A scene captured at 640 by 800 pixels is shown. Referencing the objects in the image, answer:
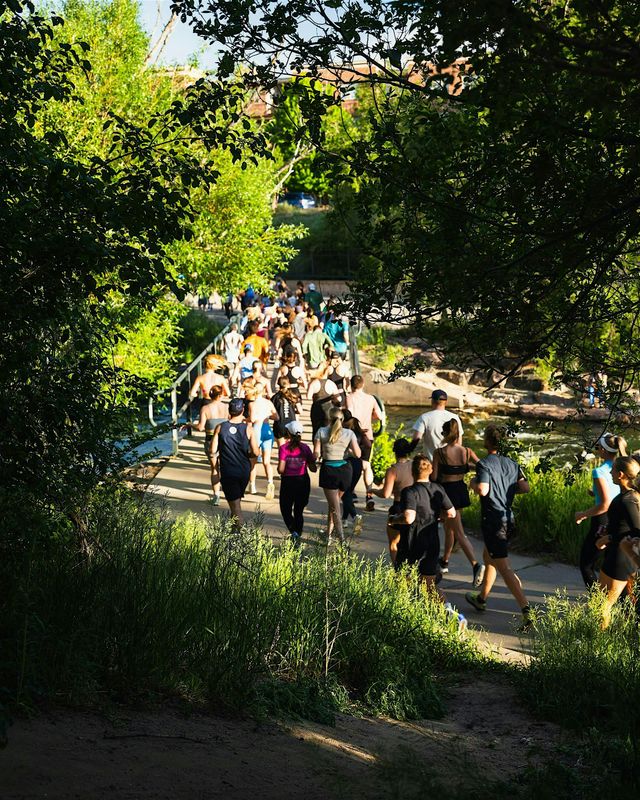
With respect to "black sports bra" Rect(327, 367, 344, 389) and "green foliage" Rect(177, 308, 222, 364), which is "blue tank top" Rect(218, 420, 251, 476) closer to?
"black sports bra" Rect(327, 367, 344, 389)

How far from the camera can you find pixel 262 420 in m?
14.2

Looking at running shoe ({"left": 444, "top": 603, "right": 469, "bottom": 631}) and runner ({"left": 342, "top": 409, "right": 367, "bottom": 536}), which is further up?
runner ({"left": 342, "top": 409, "right": 367, "bottom": 536})

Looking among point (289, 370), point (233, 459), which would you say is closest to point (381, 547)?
point (233, 459)

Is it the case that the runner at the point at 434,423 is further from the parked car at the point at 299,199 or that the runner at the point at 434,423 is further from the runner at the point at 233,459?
the parked car at the point at 299,199

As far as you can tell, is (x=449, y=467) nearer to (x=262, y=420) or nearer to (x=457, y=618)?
(x=457, y=618)

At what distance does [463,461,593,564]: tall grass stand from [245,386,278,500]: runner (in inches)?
110

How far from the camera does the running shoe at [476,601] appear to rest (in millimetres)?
9820

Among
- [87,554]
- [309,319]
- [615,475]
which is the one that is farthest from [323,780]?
[309,319]

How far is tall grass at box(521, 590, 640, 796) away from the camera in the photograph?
6.27 metres

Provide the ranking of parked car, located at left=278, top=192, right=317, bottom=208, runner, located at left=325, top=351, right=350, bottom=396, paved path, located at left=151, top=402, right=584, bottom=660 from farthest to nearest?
parked car, located at left=278, top=192, right=317, bottom=208, runner, located at left=325, top=351, right=350, bottom=396, paved path, located at left=151, top=402, right=584, bottom=660

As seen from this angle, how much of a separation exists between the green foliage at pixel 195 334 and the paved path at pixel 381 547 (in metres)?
16.9

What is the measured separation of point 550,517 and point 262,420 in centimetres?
403

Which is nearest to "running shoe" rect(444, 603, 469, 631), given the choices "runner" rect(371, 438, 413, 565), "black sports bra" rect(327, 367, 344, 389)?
"runner" rect(371, 438, 413, 565)

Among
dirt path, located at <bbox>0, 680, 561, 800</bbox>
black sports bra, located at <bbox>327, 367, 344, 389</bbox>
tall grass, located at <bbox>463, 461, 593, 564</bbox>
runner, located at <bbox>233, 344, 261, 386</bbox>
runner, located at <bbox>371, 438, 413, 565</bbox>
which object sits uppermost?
runner, located at <bbox>233, 344, 261, 386</bbox>
